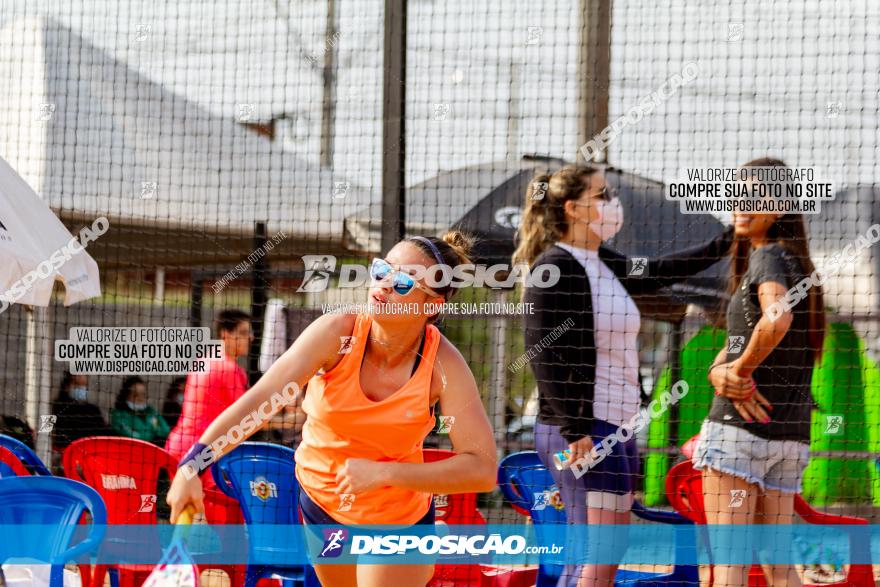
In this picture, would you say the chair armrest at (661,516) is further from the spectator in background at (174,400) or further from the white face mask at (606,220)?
the spectator in background at (174,400)

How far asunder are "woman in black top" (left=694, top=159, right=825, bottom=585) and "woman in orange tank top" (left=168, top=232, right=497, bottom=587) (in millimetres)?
1068

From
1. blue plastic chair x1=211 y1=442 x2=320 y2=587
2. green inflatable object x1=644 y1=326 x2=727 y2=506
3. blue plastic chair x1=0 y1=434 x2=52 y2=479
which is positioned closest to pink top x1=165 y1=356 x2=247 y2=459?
blue plastic chair x1=0 y1=434 x2=52 y2=479

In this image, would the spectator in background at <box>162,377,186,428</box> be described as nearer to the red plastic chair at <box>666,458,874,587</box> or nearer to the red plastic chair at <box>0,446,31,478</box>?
the red plastic chair at <box>0,446,31,478</box>

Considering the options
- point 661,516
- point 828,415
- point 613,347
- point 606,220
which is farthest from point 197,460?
point 828,415

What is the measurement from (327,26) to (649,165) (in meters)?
2.10

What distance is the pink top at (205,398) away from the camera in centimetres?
419

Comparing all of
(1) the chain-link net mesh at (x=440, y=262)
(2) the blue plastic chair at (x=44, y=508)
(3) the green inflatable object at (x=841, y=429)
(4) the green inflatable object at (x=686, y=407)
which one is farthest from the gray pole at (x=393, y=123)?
(3) the green inflatable object at (x=841, y=429)

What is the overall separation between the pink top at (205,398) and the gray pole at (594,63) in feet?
6.70

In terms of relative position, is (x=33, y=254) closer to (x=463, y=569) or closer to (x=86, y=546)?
(x=86, y=546)

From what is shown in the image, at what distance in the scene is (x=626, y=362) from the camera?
3.29 metres

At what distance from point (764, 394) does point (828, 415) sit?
10.7 ft

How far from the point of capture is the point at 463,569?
3.55 m

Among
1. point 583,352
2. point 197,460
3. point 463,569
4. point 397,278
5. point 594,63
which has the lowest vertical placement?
point 463,569

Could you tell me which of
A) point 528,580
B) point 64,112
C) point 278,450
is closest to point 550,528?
point 528,580
